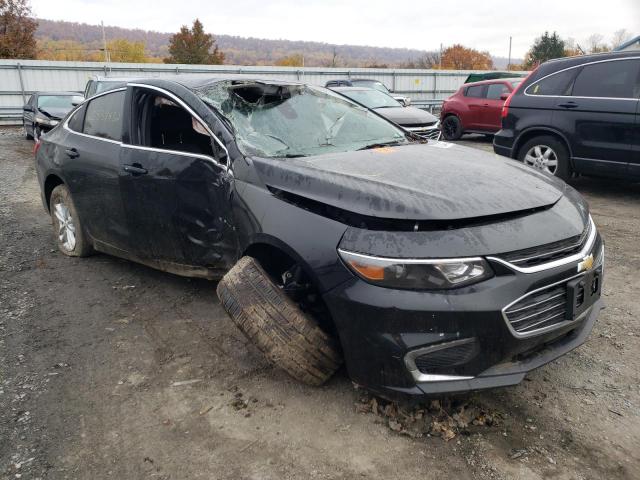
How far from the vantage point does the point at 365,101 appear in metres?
11.8

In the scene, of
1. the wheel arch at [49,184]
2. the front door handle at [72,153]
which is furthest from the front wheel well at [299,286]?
the wheel arch at [49,184]

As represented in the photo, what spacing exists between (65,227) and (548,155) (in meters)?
5.92

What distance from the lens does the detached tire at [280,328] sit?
8.73ft

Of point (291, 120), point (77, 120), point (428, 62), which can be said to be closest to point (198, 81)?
point (291, 120)

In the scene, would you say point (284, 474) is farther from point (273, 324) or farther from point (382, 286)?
point (382, 286)

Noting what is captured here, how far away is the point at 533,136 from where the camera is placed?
24.8 feet

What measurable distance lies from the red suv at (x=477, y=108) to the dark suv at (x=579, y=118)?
5692 mm

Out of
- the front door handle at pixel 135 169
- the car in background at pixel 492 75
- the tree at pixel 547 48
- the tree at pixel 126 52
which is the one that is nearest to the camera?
the front door handle at pixel 135 169

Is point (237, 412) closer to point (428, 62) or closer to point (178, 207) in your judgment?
point (178, 207)

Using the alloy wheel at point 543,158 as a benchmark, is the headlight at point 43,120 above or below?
above

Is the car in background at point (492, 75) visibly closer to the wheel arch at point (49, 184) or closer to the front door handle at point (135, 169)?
the wheel arch at point (49, 184)

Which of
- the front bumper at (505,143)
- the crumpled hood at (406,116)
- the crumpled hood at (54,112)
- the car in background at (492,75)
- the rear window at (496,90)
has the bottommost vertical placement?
the front bumper at (505,143)

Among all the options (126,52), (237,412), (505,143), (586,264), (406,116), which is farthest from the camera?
(126,52)

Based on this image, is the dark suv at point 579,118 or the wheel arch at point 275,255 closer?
the wheel arch at point 275,255
